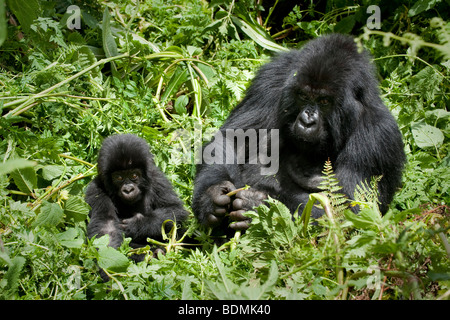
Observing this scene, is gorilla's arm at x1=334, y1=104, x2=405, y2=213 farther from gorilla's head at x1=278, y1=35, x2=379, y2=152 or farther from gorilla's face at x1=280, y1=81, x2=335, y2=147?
gorilla's face at x1=280, y1=81, x2=335, y2=147

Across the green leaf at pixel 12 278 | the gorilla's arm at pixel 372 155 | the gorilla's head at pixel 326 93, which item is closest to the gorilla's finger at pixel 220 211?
the gorilla's head at pixel 326 93

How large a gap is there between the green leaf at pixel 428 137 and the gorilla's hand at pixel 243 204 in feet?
6.14

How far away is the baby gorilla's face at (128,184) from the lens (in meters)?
4.21

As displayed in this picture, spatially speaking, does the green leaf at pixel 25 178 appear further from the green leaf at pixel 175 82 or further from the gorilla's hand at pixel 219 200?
the green leaf at pixel 175 82

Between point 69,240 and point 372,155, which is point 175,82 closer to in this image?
point 372,155

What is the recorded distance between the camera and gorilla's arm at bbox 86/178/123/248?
416cm

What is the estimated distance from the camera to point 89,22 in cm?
551

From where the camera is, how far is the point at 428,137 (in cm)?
506

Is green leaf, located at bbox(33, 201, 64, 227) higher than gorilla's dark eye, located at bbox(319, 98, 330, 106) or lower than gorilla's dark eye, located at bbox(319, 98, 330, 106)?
lower

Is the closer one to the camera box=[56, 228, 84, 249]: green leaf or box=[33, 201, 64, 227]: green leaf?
box=[56, 228, 84, 249]: green leaf

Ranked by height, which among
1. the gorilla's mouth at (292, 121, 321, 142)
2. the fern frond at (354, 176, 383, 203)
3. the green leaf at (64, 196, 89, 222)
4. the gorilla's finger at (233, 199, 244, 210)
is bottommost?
the gorilla's finger at (233, 199, 244, 210)

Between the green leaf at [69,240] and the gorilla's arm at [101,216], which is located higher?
the green leaf at [69,240]

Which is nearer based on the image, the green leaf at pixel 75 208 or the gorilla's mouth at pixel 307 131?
the green leaf at pixel 75 208

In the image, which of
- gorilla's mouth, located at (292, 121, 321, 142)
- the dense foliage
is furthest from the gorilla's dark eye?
the dense foliage
